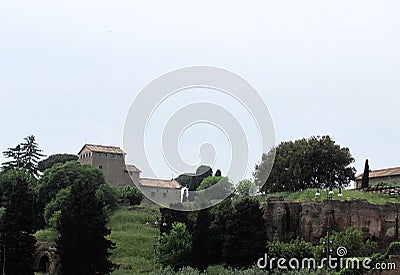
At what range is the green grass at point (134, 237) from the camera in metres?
44.4

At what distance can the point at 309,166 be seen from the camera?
5716cm

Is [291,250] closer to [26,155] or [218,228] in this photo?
[218,228]

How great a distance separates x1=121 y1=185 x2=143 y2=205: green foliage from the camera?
65.6m

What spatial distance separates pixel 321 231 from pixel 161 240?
1024cm

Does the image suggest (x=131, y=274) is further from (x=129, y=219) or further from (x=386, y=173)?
(x=386, y=173)

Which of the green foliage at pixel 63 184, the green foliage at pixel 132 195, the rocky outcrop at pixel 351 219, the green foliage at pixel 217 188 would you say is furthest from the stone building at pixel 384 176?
the green foliage at pixel 63 184

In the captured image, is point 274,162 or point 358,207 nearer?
point 358,207

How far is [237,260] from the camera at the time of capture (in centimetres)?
3928

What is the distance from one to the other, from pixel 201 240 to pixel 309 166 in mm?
16968

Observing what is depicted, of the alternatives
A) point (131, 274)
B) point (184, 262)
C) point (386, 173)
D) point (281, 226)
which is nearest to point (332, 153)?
point (386, 173)

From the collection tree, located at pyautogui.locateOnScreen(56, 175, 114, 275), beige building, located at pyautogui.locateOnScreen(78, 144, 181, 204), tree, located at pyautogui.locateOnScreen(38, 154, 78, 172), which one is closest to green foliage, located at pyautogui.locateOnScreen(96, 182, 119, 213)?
beige building, located at pyautogui.locateOnScreen(78, 144, 181, 204)

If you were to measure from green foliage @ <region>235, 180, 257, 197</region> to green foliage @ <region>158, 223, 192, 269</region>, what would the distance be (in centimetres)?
1007

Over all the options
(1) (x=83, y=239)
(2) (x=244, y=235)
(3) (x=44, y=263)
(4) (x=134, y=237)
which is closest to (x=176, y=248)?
(2) (x=244, y=235)

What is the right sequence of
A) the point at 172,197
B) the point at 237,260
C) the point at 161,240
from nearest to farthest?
the point at 237,260, the point at 161,240, the point at 172,197
